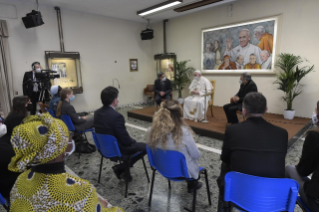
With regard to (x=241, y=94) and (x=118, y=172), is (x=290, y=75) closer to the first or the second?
(x=241, y=94)

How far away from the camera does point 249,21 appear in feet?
17.1

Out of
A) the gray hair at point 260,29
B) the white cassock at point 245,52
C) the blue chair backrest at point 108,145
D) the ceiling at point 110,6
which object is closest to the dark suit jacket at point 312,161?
the blue chair backrest at point 108,145

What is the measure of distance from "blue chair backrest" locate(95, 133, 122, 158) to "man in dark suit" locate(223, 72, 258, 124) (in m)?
2.65

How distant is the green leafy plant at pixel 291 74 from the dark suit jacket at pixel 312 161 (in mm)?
3585

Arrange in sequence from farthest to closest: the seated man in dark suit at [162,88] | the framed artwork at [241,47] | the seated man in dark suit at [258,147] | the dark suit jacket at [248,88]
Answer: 1. the seated man in dark suit at [162,88]
2. the framed artwork at [241,47]
3. the dark suit jacket at [248,88]
4. the seated man in dark suit at [258,147]

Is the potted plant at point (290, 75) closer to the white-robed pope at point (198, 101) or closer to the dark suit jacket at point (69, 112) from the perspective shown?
the white-robed pope at point (198, 101)

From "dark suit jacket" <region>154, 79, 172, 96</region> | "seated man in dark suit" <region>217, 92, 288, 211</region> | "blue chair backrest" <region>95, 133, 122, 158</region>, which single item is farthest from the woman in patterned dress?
"dark suit jacket" <region>154, 79, 172, 96</region>

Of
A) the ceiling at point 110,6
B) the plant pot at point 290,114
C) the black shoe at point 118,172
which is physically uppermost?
the ceiling at point 110,6

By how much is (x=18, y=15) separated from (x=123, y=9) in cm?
268

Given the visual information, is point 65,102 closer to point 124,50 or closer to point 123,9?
point 123,9

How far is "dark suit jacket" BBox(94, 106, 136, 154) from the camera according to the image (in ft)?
6.99

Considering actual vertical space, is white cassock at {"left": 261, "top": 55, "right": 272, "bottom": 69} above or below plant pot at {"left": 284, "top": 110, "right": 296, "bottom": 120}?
above

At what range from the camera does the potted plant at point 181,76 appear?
22.0 feet

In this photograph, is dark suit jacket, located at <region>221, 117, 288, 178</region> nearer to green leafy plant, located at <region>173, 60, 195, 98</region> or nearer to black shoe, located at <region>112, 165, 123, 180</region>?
black shoe, located at <region>112, 165, 123, 180</region>
